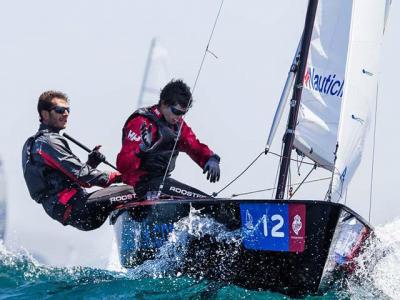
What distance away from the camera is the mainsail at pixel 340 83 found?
6.33m

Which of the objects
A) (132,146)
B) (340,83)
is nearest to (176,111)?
(132,146)

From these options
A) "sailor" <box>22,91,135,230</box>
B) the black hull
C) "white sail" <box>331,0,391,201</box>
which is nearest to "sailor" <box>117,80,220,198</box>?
"sailor" <box>22,91,135,230</box>

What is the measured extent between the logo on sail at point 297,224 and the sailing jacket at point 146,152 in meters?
1.24

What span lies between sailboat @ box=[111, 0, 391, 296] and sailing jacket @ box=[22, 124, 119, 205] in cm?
30

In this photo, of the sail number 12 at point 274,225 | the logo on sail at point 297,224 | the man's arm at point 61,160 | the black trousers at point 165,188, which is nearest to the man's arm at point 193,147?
the black trousers at point 165,188

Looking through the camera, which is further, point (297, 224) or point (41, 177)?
point (41, 177)

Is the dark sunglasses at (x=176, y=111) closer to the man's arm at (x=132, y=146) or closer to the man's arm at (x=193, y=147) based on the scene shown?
the man's arm at (x=132, y=146)

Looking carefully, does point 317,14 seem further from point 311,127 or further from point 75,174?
point 75,174

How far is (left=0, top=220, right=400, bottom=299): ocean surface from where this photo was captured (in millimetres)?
5113

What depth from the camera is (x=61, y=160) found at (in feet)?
18.5

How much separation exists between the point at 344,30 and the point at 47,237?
36.8 ft

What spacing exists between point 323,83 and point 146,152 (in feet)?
4.64

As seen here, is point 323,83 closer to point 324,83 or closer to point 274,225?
point 324,83

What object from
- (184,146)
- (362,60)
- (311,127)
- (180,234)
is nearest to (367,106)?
(362,60)
